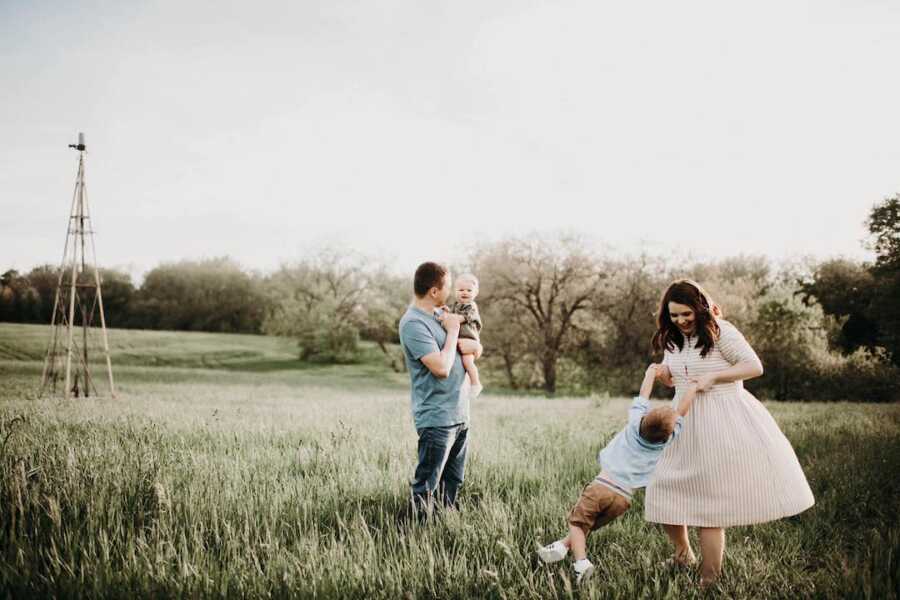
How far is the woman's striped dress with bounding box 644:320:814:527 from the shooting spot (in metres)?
3.24

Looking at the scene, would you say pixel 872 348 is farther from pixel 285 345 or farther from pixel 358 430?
pixel 285 345

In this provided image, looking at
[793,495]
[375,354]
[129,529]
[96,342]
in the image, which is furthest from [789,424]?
[375,354]

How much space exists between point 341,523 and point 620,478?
2064 millimetres

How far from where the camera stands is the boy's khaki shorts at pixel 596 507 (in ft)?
10.4

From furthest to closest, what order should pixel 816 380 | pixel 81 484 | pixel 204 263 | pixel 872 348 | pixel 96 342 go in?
pixel 204 263, pixel 96 342, pixel 816 380, pixel 872 348, pixel 81 484

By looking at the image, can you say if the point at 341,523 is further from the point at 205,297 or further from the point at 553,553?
the point at 205,297

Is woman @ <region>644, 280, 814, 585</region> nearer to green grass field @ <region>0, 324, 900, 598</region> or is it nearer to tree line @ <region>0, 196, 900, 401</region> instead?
green grass field @ <region>0, 324, 900, 598</region>

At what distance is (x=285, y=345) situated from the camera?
4919cm

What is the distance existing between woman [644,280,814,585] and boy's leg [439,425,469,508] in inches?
61.0

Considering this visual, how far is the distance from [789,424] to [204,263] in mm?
56922

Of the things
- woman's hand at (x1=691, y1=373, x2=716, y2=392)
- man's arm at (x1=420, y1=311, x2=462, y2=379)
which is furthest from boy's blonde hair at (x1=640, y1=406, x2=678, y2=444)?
man's arm at (x1=420, y1=311, x2=462, y2=379)

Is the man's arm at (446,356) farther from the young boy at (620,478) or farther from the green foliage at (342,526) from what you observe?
the young boy at (620,478)

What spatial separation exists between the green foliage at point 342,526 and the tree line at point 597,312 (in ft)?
33.0

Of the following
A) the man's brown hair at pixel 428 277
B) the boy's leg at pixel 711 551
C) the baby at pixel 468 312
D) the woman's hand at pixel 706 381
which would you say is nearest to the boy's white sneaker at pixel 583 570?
the boy's leg at pixel 711 551
